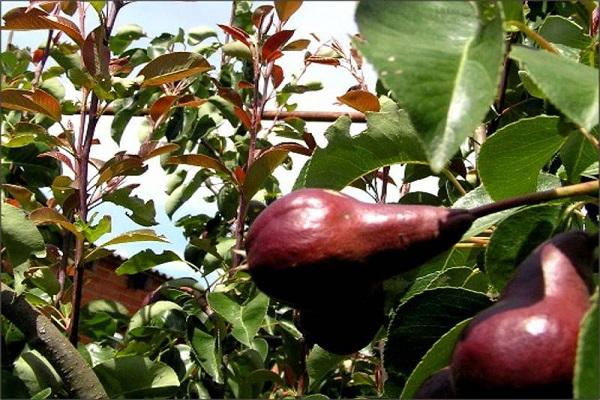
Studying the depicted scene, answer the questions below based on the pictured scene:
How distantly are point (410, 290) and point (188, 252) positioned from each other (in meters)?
1.39

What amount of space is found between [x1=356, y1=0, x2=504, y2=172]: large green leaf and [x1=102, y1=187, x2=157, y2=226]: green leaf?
1.35 meters

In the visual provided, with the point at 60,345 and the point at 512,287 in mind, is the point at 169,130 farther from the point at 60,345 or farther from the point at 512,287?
the point at 512,287

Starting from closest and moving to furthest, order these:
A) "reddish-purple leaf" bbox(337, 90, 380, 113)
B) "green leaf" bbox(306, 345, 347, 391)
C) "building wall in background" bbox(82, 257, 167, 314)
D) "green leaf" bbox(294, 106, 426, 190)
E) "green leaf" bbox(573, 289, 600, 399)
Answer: "green leaf" bbox(573, 289, 600, 399) → "green leaf" bbox(294, 106, 426, 190) → "green leaf" bbox(306, 345, 347, 391) → "reddish-purple leaf" bbox(337, 90, 380, 113) → "building wall in background" bbox(82, 257, 167, 314)

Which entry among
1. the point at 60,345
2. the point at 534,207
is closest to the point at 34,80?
the point at 60,345

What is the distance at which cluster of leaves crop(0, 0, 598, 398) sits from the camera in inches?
27.0

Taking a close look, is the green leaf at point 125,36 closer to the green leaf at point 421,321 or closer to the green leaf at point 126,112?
the green leaf at point 126,112

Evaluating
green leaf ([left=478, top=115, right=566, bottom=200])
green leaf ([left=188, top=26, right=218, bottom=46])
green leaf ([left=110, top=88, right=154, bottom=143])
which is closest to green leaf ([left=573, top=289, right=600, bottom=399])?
green leaf ([left=478, top=115, right=566, bottom=200])

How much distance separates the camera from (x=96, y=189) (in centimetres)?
200

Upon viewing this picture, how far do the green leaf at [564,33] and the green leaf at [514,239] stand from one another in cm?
46

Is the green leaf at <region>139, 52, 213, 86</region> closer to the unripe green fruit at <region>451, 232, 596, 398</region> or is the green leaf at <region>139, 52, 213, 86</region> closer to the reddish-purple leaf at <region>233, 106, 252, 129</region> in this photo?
the reddish-purple leaf at <region>233, 106, 252, 129</region>

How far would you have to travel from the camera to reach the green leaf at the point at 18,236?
143cm

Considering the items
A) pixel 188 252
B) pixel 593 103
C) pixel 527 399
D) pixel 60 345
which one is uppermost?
pixel 593 103

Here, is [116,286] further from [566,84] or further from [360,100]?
[566,84]

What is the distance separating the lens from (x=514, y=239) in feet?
2.93
